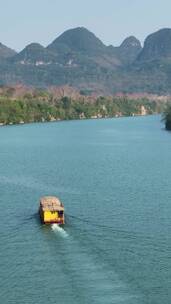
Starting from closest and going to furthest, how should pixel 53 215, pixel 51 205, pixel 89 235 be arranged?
pixel 89 235 → pixel 53 215 → pixel 51 205

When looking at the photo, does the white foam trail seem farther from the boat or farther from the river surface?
the boat

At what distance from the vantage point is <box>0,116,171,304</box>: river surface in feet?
113

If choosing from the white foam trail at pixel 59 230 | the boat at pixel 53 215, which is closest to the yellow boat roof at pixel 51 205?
the boat at pixel 53 215

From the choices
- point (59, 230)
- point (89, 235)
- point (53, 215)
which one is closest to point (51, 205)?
point (53, 215)

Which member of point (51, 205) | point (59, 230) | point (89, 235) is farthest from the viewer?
point (51, 205)

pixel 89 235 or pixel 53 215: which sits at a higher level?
pixel 53 215

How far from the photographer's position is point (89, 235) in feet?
149

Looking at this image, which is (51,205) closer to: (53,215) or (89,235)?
(53,215)

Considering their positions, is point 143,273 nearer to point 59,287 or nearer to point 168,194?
point 59,287

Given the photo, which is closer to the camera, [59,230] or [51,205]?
[59,230]

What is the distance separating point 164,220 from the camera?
163 feet

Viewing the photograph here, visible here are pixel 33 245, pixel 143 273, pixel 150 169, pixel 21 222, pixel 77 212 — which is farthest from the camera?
pixel 150 169

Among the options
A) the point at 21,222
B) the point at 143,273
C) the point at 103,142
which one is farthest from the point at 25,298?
the point at 103,142

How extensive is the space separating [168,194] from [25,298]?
30217 mm
